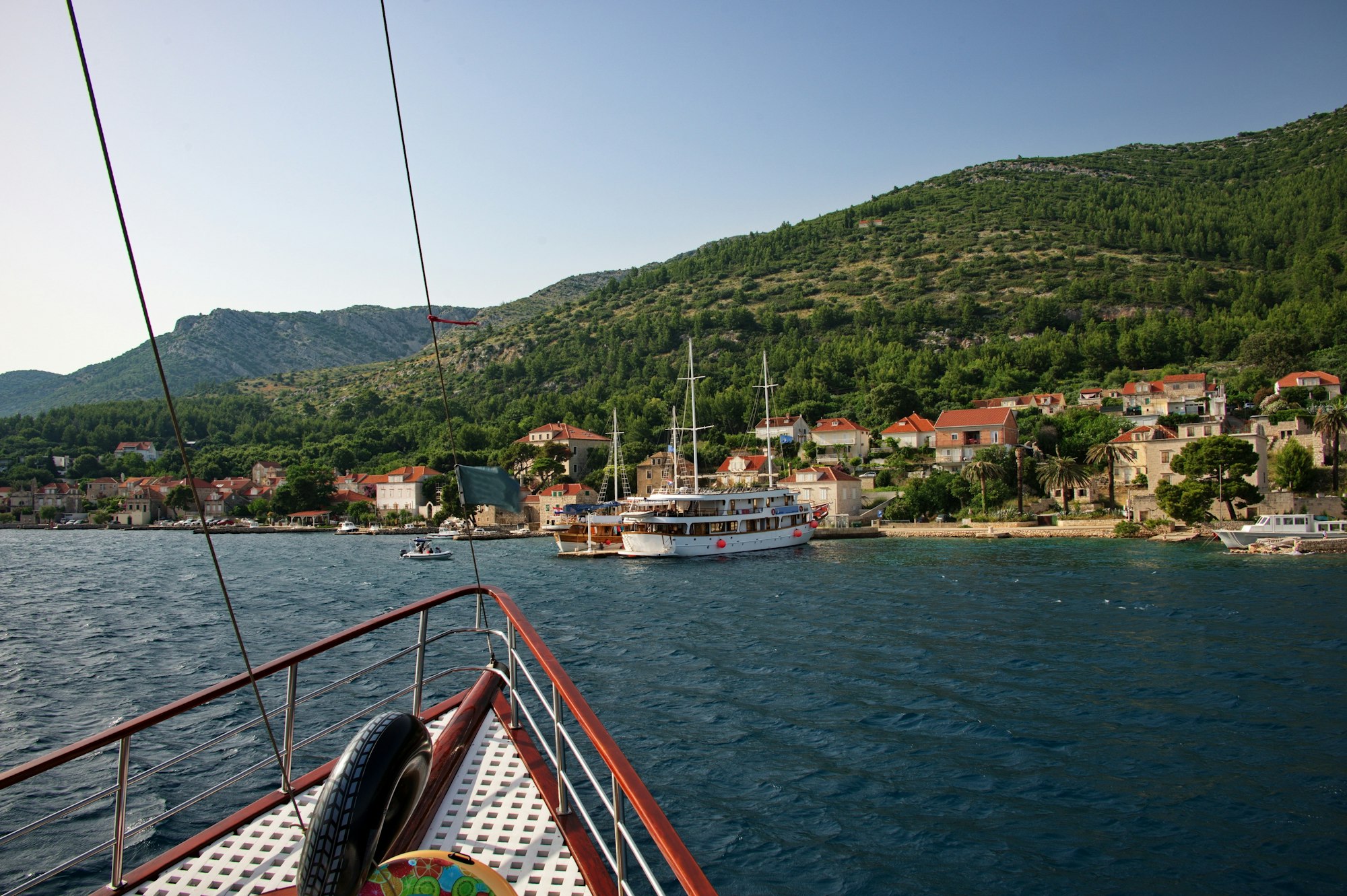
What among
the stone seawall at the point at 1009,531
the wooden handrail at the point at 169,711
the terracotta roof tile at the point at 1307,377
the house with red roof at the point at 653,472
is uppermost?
the wooden handrail at the point at 169,711

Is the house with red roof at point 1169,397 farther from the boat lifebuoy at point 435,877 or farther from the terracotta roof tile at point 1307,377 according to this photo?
the boat lifebuoy at point 435,877

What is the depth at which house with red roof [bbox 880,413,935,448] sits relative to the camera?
64.9 m

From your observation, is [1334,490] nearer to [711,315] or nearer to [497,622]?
[497,622]

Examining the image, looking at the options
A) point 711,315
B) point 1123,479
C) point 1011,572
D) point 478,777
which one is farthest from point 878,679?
point 711,315

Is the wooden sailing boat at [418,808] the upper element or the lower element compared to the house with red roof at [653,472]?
upper

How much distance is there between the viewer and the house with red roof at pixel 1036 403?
6419cm

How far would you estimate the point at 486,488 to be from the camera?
5750 mm

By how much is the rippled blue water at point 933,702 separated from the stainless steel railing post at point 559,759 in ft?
12.7

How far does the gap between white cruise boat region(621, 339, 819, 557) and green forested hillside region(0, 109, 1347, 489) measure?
30201 mm

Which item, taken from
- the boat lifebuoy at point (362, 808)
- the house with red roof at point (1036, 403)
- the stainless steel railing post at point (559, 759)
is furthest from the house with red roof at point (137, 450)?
the boat lifebuoy at point (362, 808)

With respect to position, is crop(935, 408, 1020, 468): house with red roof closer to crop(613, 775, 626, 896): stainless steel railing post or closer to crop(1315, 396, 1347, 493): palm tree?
crop(1315, 396, 1347, 493): palm tree

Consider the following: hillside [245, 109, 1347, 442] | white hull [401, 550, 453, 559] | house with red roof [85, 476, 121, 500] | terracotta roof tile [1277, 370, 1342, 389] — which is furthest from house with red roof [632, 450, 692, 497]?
house with red roof [85, 476, 121, 500]

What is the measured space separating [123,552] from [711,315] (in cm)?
8503

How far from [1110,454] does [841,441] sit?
2357 cm
